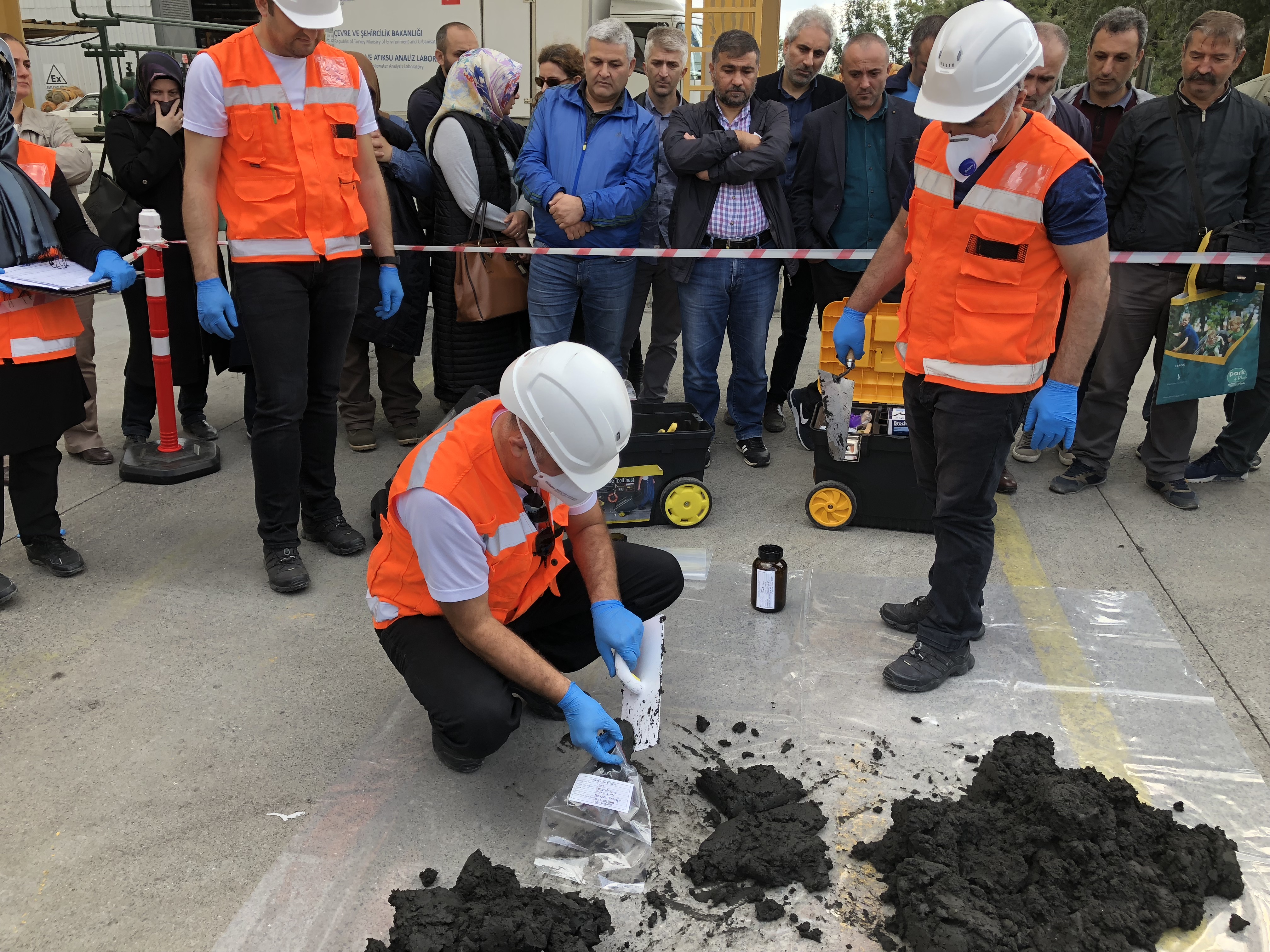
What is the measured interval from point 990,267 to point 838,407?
140 cm

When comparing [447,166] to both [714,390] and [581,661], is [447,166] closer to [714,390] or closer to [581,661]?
[714,390]

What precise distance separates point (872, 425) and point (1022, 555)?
0.86 metres

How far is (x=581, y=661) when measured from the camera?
3197mm

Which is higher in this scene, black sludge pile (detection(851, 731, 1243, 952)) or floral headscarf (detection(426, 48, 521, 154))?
floral headscarf (detection(426, 48, 521, 154))

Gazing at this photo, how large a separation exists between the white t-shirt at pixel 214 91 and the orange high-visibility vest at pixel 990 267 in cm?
224

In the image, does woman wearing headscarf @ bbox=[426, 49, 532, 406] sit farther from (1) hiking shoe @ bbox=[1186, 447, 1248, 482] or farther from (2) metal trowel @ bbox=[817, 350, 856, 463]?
(1) hiking shoe @ bbox=[1186, 447, 1248, 482]

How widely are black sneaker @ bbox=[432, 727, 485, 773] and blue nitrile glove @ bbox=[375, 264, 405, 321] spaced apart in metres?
2.13

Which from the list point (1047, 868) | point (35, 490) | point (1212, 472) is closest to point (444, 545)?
point (1047, 868)

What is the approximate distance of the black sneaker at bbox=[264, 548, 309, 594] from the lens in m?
4.06

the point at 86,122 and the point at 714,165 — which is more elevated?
the point at 714,165

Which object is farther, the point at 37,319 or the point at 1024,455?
the point at 1024,455

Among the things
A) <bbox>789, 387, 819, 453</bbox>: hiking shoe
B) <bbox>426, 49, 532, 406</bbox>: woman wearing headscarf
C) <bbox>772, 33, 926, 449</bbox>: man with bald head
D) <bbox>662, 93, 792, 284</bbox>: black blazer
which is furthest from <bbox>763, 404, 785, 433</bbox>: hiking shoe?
<bbox>426, 49, 532, 406</bbox>: woman wearing headscarf

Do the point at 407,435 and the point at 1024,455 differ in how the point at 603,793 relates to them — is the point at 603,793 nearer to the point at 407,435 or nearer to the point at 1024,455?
the point at 407,435

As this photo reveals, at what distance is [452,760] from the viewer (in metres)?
2.98
